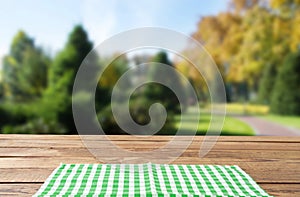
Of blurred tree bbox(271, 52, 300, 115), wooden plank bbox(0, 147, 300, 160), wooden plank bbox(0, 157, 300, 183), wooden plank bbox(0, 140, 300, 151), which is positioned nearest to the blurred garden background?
blurred tree bbox(271, 52, 300, 115)

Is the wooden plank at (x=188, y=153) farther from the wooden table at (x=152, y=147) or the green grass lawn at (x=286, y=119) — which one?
the green grass lawn at (x=286, y=119)

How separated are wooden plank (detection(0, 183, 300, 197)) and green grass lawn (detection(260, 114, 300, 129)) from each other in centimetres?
347

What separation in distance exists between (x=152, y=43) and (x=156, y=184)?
574 millimetres

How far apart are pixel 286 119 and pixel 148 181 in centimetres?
371

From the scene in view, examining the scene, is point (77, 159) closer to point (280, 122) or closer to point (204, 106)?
point (204, 106)

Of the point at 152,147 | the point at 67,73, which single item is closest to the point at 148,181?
the point at 152,147

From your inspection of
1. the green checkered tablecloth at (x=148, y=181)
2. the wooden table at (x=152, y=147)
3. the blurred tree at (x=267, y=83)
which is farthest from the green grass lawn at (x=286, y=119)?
the green checkered tablecloth at (x=148, y=181)

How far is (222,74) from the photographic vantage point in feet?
13.4

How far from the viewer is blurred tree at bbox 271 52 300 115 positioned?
3.83 m

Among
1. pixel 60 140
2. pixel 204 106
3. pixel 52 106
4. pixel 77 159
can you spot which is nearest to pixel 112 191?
pixel 77 159

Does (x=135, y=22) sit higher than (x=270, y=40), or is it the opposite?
(x=135, y=22)

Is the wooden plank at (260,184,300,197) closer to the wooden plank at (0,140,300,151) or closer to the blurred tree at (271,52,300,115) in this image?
the wooden plank at (0,140,300,151)

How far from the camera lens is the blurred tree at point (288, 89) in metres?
3.83

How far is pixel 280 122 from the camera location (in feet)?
12.9
